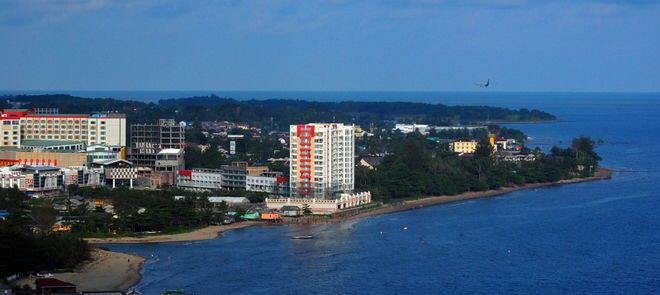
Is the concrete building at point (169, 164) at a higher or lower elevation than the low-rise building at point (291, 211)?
higher

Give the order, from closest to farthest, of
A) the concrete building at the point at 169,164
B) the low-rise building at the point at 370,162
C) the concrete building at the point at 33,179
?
1. the concrete building at the point at 33,179
2. the concrete building at the point at 169,164
3. the low-rise building at the point at 370,162

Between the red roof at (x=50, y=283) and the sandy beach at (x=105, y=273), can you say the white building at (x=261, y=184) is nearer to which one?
the sandy beach at (x=105, y=273)

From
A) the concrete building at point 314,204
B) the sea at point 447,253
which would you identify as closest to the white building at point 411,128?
the sea at point 447,253

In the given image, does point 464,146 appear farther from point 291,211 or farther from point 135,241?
point 135,241

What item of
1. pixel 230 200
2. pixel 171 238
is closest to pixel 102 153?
pixel 230 200

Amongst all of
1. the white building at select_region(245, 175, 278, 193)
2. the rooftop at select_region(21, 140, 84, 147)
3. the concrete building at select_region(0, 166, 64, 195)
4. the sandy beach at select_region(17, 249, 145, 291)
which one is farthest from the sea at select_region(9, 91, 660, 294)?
the rooftop at select_region(21, 140, 84, 147)

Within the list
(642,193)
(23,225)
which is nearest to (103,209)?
(23,225)

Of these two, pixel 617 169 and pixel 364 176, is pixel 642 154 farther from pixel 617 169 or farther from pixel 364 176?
pixel 364 176
